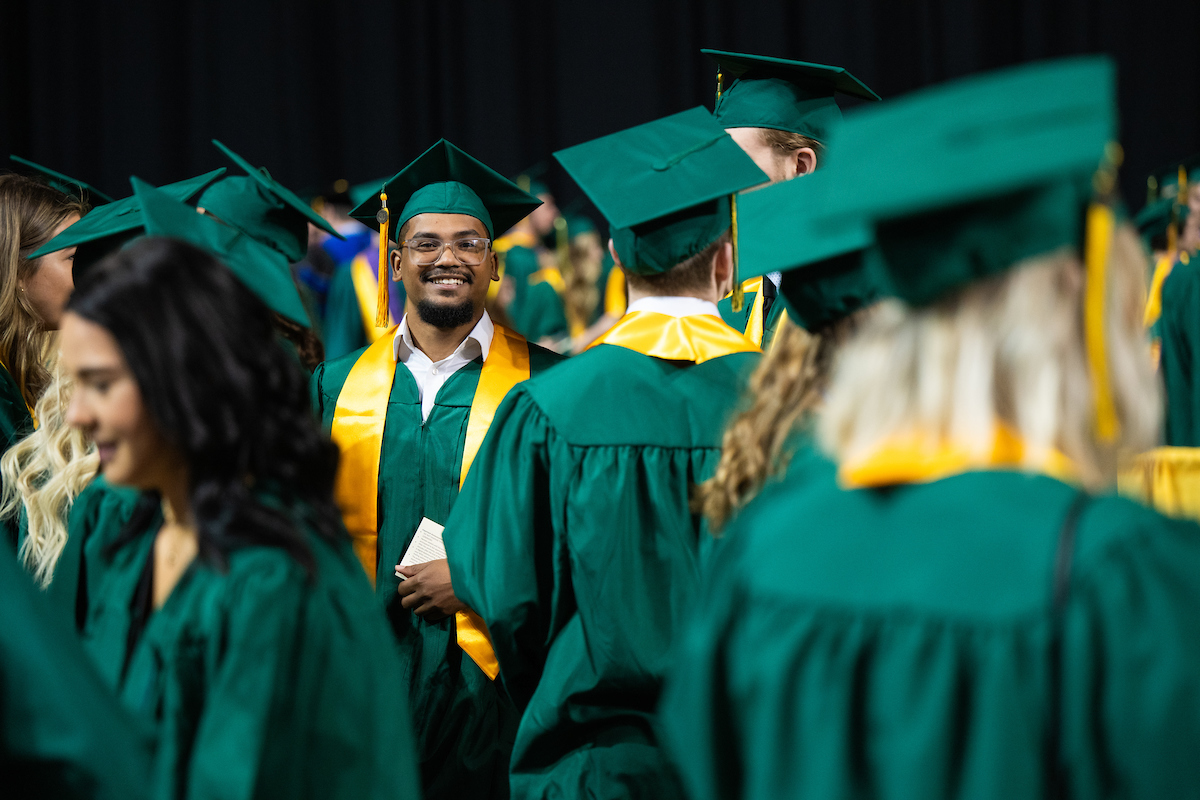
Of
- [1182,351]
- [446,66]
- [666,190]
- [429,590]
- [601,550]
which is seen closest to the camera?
[601,550]

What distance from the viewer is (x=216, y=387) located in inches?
53.3

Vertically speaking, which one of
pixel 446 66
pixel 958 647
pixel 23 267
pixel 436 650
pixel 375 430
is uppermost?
pixel 446 66

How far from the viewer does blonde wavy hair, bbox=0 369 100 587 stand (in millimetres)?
2297

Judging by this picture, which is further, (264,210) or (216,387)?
(264,210)

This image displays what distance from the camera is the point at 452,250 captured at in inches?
119

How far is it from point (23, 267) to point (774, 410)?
2.05 metres

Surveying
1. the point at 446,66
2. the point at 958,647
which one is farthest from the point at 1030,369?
the point at 446,66

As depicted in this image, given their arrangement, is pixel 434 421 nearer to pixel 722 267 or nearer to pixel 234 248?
pixel 722 267

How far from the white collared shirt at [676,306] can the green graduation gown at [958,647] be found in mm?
1121

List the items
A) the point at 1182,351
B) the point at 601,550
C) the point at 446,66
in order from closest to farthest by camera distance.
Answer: the point at 601,550 < the point at 1182,351 < the point at 446,66

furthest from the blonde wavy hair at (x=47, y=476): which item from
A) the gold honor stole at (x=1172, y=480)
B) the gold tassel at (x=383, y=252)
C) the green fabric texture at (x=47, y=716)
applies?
the gold honor stole at (x=1172, y=480)

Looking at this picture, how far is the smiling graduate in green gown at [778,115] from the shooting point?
306cm

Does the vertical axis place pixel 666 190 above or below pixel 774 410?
above

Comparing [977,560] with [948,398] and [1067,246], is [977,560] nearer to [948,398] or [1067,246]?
[948,398]
